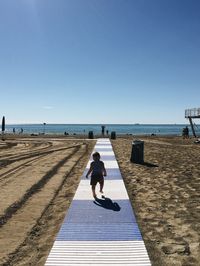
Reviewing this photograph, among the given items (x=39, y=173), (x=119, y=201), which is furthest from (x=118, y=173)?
(x=119, y=201)

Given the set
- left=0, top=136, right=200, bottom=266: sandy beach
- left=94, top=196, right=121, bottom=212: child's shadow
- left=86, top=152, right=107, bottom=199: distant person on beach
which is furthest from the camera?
left=86, top=152, right=107, bottom=199: distant person on beach

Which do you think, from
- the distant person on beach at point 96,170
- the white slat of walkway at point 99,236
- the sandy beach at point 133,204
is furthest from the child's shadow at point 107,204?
Result: the sandy beach at point 133,204

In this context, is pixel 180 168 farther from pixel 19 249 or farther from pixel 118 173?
pixel 19 249

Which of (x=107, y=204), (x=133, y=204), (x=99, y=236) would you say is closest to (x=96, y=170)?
(x=107, y=204)

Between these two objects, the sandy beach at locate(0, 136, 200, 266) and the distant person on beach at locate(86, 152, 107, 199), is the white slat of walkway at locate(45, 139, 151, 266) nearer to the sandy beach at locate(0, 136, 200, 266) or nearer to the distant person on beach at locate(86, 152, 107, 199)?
the sandy beach at locate(0, 136, 200, 266)

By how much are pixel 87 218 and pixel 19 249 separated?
6.31 feet

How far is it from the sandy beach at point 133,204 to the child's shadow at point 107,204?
1.57 feet

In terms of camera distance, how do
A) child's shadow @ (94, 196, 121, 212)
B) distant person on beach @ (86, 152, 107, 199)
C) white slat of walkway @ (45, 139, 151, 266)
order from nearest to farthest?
white slat of walkway @ (45, 139, 151, 266) < child's shadow @ (94, 196, 121, 212) < distant person on beach @ (86, 152, 107, 199)

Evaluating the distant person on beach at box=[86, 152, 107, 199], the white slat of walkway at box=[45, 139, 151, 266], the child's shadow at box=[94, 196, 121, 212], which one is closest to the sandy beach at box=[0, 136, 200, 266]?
the white slat of walkway at box=[45, 139, 151, 266]

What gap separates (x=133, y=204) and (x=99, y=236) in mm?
2712

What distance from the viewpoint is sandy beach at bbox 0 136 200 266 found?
6.05 meters

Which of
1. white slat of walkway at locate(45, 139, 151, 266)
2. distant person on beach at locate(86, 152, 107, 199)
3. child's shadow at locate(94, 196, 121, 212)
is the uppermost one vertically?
distant person on beach at locate(86, 152, 107, 199)

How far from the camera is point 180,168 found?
15.6m

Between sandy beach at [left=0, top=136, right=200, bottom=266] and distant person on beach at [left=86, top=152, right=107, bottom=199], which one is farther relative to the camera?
distant person on beach at [left=86, top=152, right=107, bottom=199]
